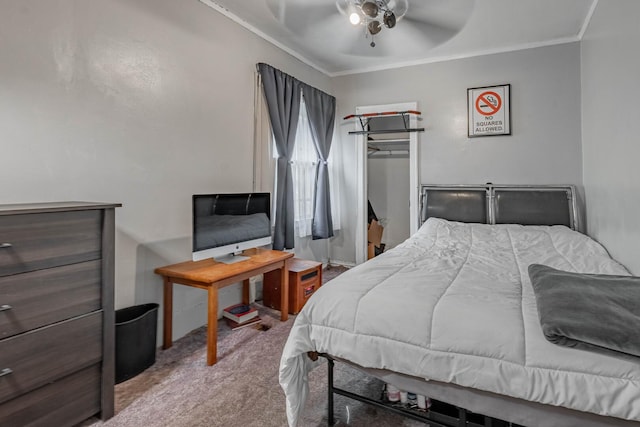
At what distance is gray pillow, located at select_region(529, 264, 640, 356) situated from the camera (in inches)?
40.6

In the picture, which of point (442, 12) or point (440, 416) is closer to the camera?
point (440, 416)

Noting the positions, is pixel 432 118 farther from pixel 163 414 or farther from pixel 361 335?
pixel 163 414

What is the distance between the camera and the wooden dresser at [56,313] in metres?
1.31

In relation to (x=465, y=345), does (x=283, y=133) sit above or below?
above

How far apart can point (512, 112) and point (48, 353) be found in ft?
14.1

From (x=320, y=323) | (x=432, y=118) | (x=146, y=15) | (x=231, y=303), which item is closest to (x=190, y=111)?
(x=146, y=15)

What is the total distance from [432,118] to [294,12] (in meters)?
2.04

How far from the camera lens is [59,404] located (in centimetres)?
148

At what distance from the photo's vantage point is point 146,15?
2277 mm

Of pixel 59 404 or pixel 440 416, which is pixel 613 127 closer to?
pixel 440 416

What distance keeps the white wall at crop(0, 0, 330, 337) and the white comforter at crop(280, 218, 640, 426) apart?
145 centimetres

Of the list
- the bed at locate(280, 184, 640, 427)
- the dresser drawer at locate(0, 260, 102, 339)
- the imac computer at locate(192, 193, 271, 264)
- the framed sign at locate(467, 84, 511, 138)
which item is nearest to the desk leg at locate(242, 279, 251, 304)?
the imac computer at locate(192, 193, 271, 264)

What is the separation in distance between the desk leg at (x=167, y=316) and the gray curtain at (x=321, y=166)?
2069 mm

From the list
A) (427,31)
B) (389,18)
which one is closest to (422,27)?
(427,31)
